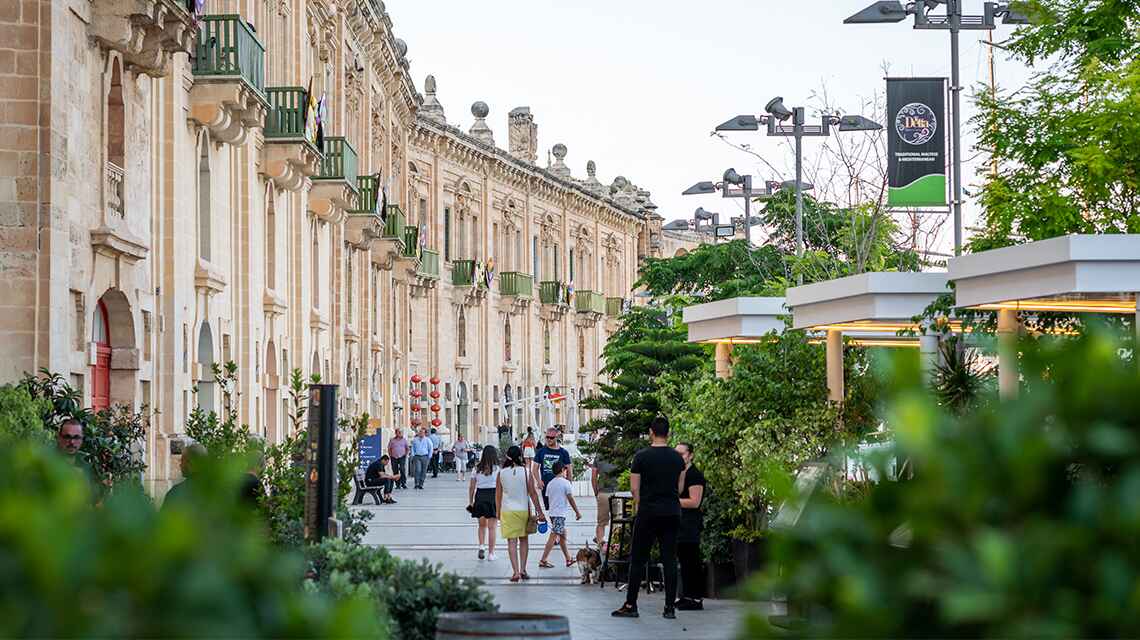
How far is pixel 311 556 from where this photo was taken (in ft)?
32.9

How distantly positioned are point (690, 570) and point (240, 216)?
15.2 metres

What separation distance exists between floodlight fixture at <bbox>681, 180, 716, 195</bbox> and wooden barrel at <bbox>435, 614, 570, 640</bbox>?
3734 cm

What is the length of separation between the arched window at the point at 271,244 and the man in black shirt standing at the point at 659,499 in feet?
59.8

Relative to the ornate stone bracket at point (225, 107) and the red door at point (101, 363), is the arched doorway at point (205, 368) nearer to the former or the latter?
the ornate stone bracket at point (225, 107)

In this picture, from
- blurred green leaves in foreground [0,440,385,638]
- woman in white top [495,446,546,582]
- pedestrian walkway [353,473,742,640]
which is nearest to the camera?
blurred green leaves in foreground [0,440,385,638]

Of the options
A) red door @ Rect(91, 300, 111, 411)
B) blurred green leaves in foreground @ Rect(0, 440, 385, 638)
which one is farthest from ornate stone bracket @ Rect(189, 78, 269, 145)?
blurred green leaves in foreground @ Rect(0, 440, 385, 638)

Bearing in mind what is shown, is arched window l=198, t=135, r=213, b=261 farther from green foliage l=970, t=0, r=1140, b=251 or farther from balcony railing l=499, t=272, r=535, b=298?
balcony railing l=499, t=272, r=535, b=298

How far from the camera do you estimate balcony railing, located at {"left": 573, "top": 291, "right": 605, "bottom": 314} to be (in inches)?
3319

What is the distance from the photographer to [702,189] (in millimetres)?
44750

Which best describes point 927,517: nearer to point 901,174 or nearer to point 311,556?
point 311,556

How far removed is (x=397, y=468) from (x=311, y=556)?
3767cm

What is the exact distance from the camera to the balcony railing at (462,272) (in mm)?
66938

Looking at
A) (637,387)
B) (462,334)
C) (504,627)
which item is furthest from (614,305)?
(504,627)

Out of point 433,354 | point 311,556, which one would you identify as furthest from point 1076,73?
point 433,354
